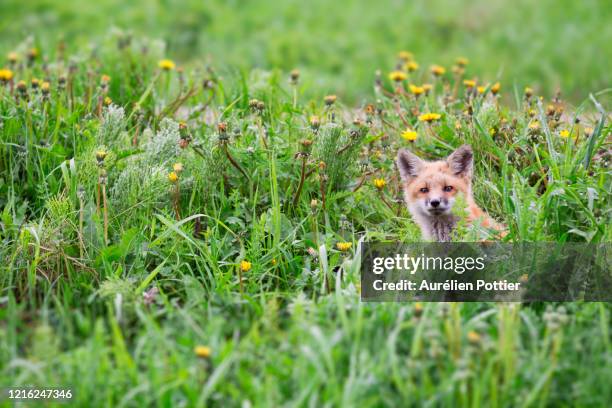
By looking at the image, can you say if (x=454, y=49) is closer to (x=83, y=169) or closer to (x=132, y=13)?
(x=132, y=13)

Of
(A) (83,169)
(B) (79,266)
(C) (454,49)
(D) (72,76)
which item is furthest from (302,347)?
(C) (454,49)

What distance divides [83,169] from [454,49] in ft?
21.4

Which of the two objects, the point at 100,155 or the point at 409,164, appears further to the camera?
the point at 409,164

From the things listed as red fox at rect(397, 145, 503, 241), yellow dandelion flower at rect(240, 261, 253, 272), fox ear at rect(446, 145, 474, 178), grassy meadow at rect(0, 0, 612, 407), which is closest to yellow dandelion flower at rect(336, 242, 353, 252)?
grassy meadow at rect(0, 0, 612, 407)

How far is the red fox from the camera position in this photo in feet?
12.9

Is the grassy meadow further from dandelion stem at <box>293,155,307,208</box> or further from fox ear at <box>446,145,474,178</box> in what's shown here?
fox ear at <box>446,145,474,178</box>

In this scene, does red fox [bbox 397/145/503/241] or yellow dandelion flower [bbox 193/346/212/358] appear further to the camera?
red fox [bbox 397/145/503/241]

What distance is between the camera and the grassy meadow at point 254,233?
2.99 metres

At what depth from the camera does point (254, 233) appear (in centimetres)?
407

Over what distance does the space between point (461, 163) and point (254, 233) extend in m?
1.04

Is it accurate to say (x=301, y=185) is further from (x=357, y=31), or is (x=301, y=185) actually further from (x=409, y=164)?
(x=357, y=31)

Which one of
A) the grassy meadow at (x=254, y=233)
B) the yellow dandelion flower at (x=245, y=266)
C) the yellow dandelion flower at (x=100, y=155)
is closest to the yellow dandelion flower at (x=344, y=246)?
the grassy meadow at (x=254, y=233)

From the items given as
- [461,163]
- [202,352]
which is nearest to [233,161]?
[461,163]

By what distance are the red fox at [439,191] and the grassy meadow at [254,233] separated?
12cm
